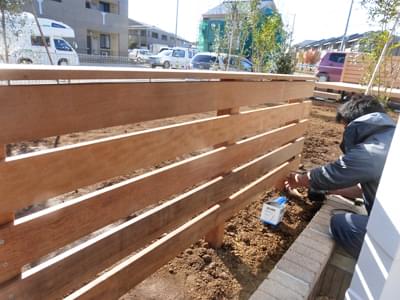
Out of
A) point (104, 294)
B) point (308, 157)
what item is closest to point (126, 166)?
point (104, 294)

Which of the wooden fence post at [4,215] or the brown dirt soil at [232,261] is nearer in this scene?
the wooden fence post at [4,215]

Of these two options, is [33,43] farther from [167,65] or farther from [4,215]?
[4,215]

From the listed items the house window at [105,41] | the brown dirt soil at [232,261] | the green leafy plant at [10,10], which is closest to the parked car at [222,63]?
the green leafy plant at [10,10]

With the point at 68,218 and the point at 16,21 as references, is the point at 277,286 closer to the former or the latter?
the point at 68,218

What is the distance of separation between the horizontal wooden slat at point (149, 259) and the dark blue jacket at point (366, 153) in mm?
744

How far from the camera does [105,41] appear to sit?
24359mm

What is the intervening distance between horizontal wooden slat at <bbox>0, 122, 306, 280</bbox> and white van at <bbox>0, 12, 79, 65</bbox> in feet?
23.0

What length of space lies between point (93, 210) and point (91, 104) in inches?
16.0

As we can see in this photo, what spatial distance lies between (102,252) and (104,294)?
22 centimetres

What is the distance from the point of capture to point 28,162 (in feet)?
2.88

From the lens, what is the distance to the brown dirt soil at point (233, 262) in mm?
→ 1759

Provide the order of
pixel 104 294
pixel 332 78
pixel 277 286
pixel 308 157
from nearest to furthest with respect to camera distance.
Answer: pixel 104 294
pixel 277 286
pixel 308 157
pixel 332 78

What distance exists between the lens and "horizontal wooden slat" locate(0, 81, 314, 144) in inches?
32.4

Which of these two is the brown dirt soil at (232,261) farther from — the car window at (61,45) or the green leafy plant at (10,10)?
the car window at (61,45)
